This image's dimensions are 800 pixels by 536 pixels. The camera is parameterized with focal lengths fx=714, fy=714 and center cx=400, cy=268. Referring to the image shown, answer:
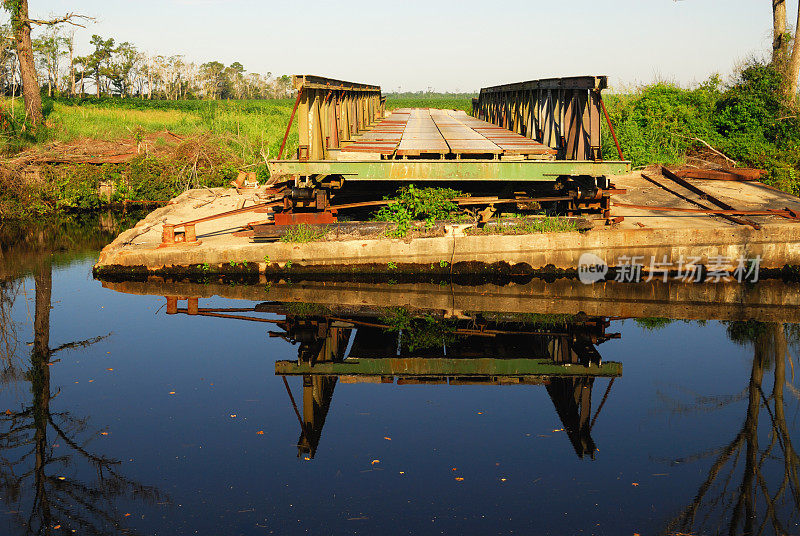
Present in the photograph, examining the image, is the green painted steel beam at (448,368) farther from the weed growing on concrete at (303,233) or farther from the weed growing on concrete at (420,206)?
the weed growing on concrete at (420,206)

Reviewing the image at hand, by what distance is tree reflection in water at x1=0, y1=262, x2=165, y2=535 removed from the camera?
4.62m

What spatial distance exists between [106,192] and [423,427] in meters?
14.9

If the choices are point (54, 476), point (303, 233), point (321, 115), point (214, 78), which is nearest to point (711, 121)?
point (321, 115)

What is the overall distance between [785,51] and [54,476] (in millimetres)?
22168

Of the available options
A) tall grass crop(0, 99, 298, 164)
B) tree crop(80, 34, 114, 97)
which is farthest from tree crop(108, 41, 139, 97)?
tall grass crop(0, 99, 298, 164)

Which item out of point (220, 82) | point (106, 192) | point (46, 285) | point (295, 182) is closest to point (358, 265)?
point (295, 182)

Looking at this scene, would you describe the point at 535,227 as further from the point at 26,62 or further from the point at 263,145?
the point at 26,62

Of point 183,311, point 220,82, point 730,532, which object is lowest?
point 730,532

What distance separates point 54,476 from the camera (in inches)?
204

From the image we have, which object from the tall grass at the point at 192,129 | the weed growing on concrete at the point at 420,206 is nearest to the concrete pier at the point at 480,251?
the weed growing on concrete at the point at 420,206

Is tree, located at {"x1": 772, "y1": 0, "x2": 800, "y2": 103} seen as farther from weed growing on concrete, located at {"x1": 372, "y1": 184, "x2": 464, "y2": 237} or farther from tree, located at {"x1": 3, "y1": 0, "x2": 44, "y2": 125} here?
tree, located at {"x1": 3, "y1": 0, "x2": 44, "y2": 125}

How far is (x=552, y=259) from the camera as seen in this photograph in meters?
10.4

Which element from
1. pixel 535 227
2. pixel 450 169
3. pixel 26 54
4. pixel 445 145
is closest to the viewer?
pixel 450 169

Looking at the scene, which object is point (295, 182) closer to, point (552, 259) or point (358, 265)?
point (358, 265)
